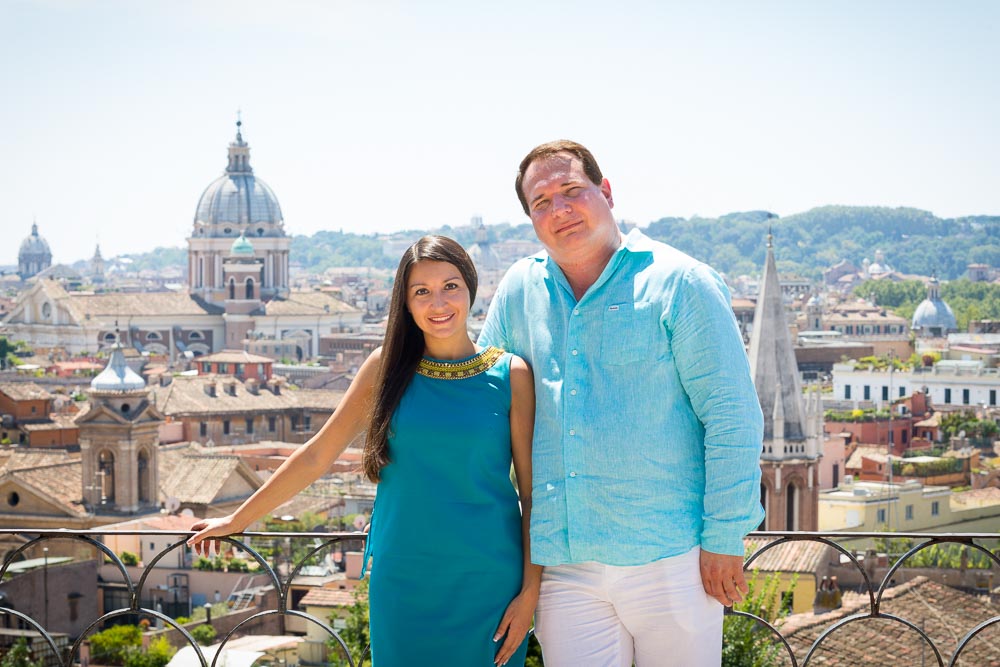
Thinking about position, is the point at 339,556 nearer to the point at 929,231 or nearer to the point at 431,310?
the point at 431,310

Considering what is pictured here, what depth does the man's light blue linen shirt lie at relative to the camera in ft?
8.41

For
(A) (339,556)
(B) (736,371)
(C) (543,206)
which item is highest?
(C) (543,206)

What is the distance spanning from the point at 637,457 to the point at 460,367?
37cm

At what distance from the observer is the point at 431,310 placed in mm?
2717

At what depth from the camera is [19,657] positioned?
35.5 feet

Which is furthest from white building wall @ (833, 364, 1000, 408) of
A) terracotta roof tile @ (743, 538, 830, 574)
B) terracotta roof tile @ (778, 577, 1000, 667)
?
terracotta roof tile @ (778, 577, 1000, 667)

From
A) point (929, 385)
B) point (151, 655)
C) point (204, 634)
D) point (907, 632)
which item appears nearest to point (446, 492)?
point (907, 632)

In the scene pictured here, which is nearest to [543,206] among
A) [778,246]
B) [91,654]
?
[91,654]

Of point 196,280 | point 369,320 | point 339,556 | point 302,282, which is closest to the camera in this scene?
point 339,556

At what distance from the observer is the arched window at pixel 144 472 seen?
973 inches

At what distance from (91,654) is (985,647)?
864cm

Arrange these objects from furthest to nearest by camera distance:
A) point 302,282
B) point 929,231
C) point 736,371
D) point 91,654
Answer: point 929,231 → point 302,282 → point 91,654 → point 736,371

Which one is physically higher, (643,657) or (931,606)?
(643,657)

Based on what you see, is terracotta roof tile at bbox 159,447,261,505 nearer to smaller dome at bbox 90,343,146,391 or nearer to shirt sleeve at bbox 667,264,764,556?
smaller dome at bbox 90,343,146,391
